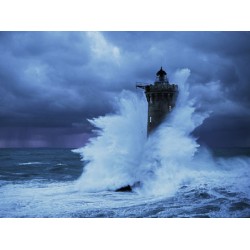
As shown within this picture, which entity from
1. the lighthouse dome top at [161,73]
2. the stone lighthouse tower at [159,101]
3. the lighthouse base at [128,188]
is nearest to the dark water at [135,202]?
Answer: the lighthouse base at [128,188]

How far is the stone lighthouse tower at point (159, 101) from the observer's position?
6.43 metres

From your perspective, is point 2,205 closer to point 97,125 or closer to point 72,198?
point 72,198

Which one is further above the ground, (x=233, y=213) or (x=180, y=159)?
(x=180, y=159)

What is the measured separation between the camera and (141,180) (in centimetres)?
623

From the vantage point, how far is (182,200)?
5480 millimetres

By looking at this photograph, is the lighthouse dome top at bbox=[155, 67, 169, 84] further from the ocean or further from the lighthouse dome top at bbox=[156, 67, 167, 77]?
the ocean

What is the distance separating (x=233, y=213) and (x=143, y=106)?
2885 mm

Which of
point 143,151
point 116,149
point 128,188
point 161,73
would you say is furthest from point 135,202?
point 161,73

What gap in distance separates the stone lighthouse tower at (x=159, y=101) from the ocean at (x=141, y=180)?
133mm

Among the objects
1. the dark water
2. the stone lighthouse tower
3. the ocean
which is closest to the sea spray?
the ocean

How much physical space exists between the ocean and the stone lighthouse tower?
133 millimetres

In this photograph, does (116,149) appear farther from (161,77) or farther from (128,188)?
(161,77)

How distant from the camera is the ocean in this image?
514 centimetres
